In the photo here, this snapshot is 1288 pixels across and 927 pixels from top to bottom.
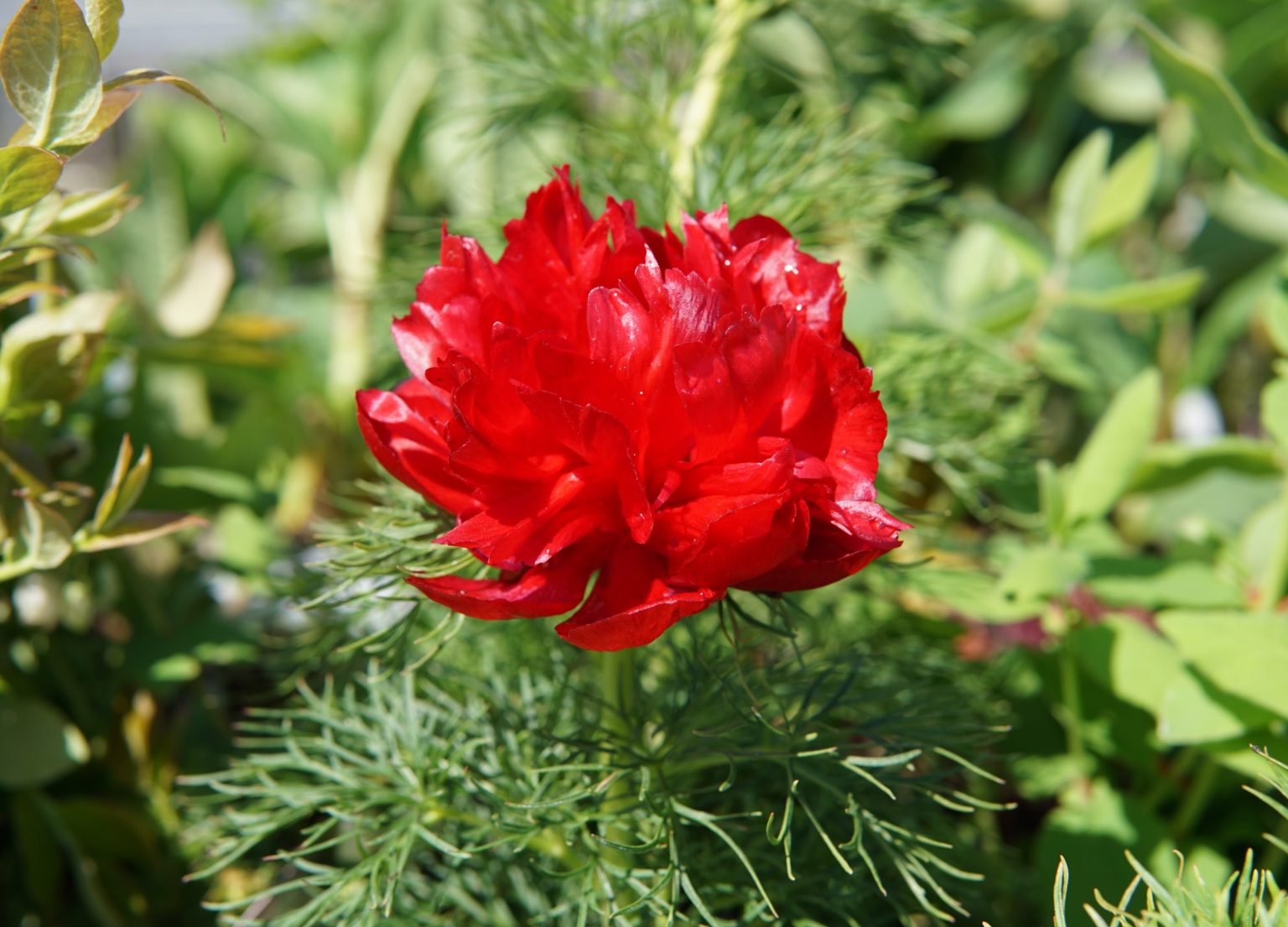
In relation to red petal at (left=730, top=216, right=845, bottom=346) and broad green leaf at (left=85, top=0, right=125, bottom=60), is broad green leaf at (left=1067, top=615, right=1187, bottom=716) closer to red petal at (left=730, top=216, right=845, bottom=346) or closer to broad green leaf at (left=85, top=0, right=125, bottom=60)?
red petal at (left=730, top=216, right=845, bottom=346)

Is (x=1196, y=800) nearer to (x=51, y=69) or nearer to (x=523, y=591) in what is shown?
(x=523, y=591)

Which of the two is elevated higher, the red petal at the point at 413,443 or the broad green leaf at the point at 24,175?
the broad green leaf at the point at 24,175

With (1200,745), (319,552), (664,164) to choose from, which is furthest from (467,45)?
(1200,745)

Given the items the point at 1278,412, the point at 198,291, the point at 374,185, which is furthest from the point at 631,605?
the point at 374,185

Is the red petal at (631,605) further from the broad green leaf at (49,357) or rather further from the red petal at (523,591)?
the broad green leaf at (49,357)

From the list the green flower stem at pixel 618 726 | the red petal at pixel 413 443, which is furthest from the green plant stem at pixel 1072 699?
the red petal at pixel 413 443

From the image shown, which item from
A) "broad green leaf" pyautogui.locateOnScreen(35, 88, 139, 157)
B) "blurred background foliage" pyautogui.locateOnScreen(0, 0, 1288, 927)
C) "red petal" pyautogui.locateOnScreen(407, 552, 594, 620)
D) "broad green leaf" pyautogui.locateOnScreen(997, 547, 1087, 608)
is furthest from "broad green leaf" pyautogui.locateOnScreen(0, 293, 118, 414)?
"broad green leaf" pyautogui.locateOnScreen(997, 547, 1087, 608)
